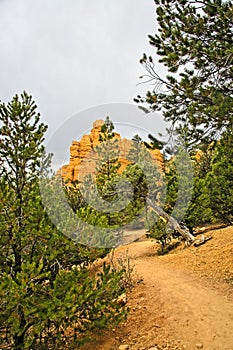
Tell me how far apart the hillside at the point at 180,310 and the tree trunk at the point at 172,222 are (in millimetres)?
3341

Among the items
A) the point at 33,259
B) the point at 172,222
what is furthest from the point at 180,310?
the point at 172,222

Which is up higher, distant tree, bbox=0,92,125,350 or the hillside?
distant tree, bbox=0,92,125,350

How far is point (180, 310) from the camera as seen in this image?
6191 millimetres

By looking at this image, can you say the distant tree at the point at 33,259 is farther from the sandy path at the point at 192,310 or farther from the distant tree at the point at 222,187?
the distant tree at the point at 222,187

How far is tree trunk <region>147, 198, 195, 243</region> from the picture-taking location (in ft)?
45.4

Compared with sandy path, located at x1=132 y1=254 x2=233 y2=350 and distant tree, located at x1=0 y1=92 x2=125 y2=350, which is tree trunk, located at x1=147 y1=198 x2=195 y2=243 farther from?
distant tree, located at x1=0 y1=92 x2=125 y2=350

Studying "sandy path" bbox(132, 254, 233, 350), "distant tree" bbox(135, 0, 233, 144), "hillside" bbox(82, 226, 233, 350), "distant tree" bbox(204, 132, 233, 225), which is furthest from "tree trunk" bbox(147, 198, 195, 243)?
"distant tree" bbox(135, 0, 233, 144)

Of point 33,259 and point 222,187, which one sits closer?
point 33,259

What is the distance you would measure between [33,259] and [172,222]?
1080cm

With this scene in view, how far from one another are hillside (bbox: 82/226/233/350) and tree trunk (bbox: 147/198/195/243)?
334 cm

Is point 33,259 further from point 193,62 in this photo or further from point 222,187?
point 222,187

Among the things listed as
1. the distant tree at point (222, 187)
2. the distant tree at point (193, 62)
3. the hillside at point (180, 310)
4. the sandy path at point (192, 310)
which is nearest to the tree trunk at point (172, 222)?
the hillside at point (180, 310)

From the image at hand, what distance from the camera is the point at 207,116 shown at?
518cm

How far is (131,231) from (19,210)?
56.2 ft
